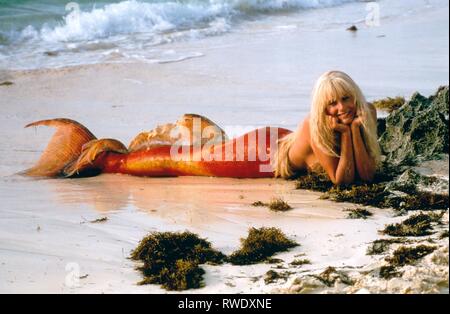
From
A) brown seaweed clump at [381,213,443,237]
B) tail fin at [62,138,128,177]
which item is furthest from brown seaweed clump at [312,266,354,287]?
tail fin at [62,138,128,177]

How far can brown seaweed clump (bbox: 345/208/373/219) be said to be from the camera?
5391 millimetres

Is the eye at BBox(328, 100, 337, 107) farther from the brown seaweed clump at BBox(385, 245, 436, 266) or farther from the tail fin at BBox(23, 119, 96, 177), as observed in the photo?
the tail fin at BBox(23, 119, 96, 177)

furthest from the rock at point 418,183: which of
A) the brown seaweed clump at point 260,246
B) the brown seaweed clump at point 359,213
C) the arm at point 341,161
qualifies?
the brown seaweed clump at point 260,246

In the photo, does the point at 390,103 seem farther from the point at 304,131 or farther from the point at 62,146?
the point at 62,146

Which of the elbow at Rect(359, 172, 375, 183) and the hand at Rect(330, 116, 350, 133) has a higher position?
the hand at Rect(330, 116, 350, 133)

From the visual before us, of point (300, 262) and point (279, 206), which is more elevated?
point (279, 206)

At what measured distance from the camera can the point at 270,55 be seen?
39.8 feet

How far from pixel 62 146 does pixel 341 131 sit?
273 centimetres

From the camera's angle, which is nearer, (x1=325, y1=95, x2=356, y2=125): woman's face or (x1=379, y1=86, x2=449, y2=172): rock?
(x1=325, y1=95, x2=356, y2=125): woman's face

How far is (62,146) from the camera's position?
7.08 meters

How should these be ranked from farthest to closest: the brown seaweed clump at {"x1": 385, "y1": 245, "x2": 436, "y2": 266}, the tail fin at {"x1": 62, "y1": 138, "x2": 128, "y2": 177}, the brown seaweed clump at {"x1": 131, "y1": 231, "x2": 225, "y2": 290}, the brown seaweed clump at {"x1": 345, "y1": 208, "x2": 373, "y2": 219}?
the tail fin at {"x1": 62, "y1": 138, "x2": 128, "y2": 177}, the brown seaweed clump at {"x1": 345, "y1": 208, "x2": 373, "y2": 219}, the brown seaweed clump at {"x1": 131, "y1": 231, "x2": 225, "y2": 290}, the brown seaweed clump at {"x1": 385, "y1": 245, "x2": 436, "y2": 266}

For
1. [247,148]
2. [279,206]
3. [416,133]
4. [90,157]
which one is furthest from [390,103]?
[90,157]
